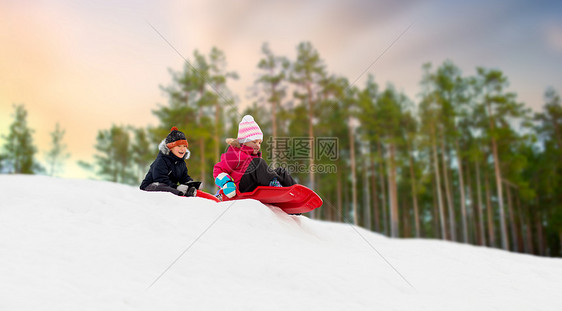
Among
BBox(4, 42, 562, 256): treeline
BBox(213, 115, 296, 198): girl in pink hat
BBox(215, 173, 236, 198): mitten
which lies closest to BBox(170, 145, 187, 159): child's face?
BBox(213, 115, 296, 198): girl in pink hat

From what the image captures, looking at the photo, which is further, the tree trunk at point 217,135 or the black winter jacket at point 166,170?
the tree trunk at point 217,135

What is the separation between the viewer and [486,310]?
2.47 metres

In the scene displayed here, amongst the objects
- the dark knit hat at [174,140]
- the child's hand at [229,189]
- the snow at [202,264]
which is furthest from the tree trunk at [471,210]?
the dark knit hat at [174,140]

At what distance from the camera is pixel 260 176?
4039 mm

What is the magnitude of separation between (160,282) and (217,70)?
58.3 feet

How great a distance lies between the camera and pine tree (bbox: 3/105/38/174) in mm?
25203

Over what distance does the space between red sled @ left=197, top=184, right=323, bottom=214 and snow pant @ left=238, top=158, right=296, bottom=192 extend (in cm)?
9

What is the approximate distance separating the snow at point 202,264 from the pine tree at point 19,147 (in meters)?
26.6

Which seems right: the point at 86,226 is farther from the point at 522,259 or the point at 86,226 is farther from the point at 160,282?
the point at 522,259

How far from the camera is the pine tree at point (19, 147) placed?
2520 centimetres

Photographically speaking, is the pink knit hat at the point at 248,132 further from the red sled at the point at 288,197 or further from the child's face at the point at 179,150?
the child's face at the point at 179,150

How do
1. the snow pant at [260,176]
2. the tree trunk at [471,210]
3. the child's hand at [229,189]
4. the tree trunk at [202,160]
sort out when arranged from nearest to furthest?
the snow pant at [260,176] → the child's hand at [229,189] → the tree trunk at [202,160] → the tree trunk at [471,210]

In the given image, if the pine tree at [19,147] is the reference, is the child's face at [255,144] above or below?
below

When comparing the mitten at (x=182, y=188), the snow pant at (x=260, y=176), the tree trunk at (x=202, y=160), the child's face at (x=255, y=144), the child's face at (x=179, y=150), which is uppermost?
the tree trunk at (x=202, y=160)
